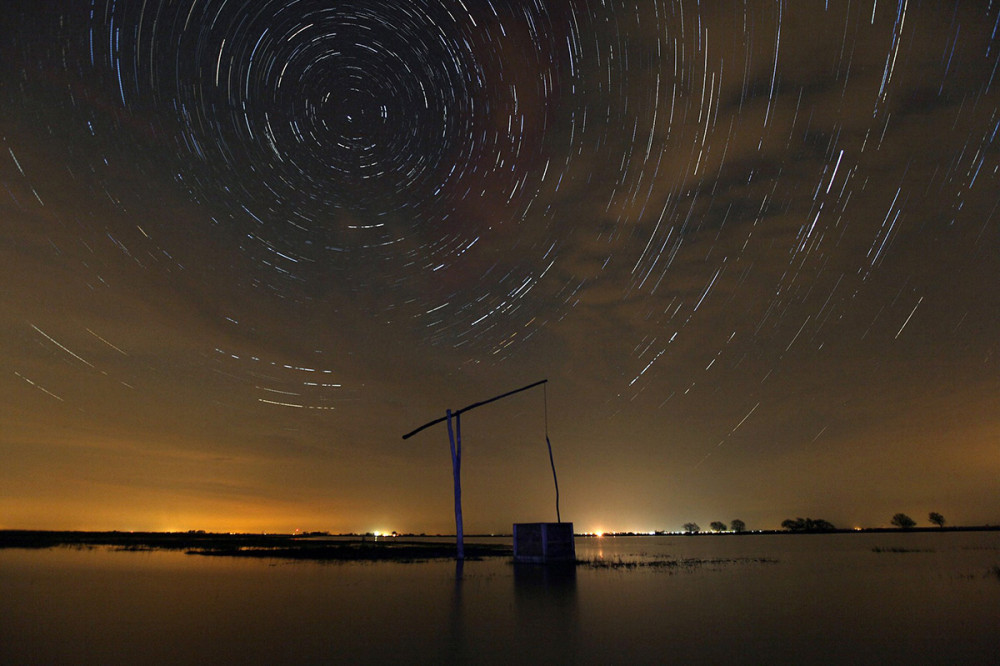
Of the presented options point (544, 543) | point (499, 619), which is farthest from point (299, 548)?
point (499, 619)

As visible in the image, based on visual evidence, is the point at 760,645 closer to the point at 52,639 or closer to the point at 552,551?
the point at 52,639

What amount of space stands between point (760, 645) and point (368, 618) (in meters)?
8.67

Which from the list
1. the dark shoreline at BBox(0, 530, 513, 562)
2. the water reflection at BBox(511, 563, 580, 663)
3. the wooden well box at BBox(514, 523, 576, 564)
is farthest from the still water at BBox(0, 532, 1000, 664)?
the dark shoreline at BBox(0, 530, 513, 562)

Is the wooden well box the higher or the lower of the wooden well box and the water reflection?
the higher

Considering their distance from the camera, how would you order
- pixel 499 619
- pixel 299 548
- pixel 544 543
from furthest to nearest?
pixel 299 548 < pixel 544 543 < pixel 499 619

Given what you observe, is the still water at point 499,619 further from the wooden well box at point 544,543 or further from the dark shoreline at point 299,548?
the dark shoreline at point 299,548

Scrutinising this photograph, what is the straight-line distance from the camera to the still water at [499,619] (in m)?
10.4

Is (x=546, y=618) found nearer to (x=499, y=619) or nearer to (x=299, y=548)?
(x=499, y=619)

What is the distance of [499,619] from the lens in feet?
46.2

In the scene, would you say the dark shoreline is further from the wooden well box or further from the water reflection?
the water reflection

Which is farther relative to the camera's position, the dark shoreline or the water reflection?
the dark shoreline

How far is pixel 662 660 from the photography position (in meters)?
9.94

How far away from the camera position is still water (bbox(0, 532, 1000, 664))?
10.4 metres

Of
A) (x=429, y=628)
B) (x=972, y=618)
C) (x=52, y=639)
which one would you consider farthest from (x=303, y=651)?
(x=972, y=618)
